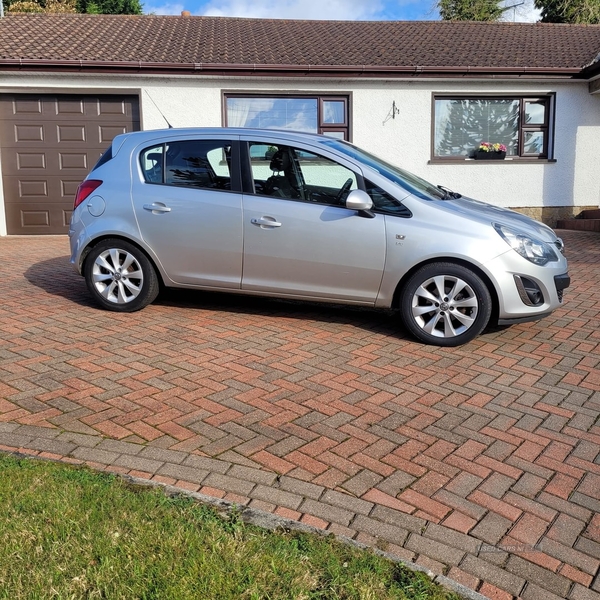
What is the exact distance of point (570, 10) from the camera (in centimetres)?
3216

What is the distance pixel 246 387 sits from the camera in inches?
179

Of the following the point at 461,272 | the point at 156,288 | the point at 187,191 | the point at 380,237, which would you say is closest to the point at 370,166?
the point at 380,237

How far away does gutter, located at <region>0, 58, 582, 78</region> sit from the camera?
12.6 meters

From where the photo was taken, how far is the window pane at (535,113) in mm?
14367

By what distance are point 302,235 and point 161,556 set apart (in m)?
3.63

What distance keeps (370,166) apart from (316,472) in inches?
129

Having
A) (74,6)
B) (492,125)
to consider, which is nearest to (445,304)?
(492,125)

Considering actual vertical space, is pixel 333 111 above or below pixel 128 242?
above

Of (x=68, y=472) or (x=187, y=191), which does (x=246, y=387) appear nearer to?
(x=68, y=472)

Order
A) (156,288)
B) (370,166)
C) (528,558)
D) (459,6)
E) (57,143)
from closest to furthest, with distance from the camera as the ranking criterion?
(528,558), (370,166), (156,288), (57,143), (459,6)

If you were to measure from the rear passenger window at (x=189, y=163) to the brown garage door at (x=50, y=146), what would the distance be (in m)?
7.21

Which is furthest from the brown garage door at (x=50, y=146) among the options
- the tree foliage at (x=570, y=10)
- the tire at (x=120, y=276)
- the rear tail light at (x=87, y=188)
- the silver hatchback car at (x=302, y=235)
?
the tree foliage at (x=570, y=10)

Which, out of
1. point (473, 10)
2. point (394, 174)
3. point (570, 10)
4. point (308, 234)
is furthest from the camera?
point (473, 10)

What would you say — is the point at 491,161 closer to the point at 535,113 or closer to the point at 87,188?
the point at 535,113
